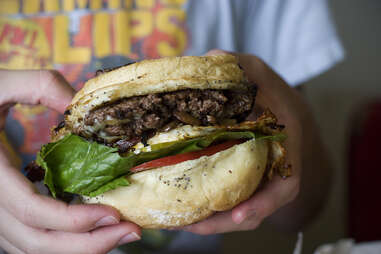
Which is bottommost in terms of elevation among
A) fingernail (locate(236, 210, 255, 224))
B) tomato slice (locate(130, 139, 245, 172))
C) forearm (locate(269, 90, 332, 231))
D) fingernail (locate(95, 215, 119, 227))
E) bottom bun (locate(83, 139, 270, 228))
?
forearm (locate(269, 90, 332, 231))

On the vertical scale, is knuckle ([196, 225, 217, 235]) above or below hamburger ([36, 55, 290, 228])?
below

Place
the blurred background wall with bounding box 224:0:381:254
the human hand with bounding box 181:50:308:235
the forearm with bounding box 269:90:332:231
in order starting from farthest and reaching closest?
the blurred background wall with bounding box 224:0:381:254 < the forearm with bounding box 269:90:332:231 < the human hand with bounding box 181:50:308:235

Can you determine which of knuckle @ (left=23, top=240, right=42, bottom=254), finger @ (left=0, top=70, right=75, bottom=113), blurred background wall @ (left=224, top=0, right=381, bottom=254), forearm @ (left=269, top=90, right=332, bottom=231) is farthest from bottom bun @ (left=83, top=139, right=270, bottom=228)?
blurred background wall @ (left=224, top=0, right=381, bottom=254)

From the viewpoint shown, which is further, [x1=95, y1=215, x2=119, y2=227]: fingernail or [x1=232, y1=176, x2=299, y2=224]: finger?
[x1=232, y1=176, x2=299, y2=224]: finger

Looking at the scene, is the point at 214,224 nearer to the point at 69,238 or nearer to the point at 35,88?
the point at 69,238

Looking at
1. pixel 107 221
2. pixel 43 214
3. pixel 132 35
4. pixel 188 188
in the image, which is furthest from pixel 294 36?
pixel 43 214

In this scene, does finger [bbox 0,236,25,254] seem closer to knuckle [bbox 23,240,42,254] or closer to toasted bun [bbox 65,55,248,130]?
knuckle [bbox 23,240,42,254]

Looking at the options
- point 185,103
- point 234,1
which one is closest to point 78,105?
point 185,103

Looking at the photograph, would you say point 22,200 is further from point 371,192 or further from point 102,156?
point 371,192
